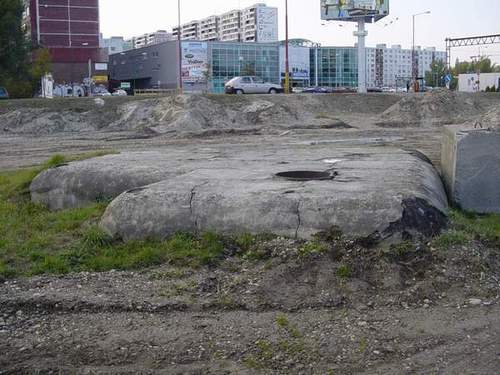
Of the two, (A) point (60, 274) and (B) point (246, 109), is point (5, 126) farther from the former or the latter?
(A) point (60, 274)

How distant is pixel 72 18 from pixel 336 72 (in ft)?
149

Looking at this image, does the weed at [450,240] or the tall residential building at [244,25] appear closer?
the weed at [450,240]

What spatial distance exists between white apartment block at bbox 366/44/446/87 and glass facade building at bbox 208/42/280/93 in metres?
42.9

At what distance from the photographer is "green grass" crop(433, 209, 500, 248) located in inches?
304

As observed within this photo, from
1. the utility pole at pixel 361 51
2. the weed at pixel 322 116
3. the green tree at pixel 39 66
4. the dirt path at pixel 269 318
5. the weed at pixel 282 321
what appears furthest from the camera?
the utility pole at pixel 361 51

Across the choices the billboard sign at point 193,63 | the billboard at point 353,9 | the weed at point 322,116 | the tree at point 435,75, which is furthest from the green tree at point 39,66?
the tree at point 435,75

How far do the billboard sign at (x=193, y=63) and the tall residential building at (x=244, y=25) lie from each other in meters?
44.1

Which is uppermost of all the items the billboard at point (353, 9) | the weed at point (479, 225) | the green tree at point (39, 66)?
the billboard at point (353, 9)

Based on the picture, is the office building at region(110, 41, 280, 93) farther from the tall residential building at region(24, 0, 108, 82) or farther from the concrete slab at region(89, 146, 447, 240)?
the concrete slab at region(89, 146, 447, 240)

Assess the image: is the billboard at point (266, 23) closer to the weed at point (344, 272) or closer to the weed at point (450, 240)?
the weed at point (450, 240)

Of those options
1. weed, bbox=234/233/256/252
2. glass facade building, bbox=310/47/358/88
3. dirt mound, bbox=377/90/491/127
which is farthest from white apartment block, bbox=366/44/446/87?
weed, bbox=234/233/256/252

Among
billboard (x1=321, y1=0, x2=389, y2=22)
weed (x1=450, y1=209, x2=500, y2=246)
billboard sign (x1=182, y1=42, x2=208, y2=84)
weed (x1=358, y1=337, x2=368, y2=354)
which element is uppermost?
billboard (x1=321, y1=0, x2=389, y2=22)

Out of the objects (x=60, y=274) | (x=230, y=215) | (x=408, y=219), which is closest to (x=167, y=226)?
(x=230, y=215)

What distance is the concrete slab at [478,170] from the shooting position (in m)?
10.5
